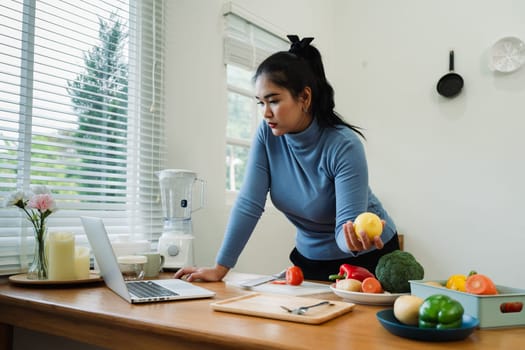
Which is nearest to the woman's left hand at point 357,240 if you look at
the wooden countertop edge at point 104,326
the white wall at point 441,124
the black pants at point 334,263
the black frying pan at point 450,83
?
the wooden countertop edge at point 104,326

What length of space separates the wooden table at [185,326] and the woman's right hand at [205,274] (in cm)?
19

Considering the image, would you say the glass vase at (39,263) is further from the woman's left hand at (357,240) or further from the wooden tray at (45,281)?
the woman's left hand at (357,240)

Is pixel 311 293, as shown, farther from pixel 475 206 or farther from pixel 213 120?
pixel 475 206

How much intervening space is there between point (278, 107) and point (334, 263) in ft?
1.98

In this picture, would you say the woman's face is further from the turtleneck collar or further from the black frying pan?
the black frying pan

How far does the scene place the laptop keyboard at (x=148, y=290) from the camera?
1130 millimetres

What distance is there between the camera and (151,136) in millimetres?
2096

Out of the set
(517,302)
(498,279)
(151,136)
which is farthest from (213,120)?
(498,279)

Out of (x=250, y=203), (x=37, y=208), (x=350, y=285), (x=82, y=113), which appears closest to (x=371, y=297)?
(x=350, y=285)

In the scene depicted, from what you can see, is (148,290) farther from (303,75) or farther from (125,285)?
(303,75)

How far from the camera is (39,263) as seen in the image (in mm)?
1409

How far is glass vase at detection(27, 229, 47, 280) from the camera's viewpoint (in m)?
1.40

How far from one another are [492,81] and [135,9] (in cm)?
244

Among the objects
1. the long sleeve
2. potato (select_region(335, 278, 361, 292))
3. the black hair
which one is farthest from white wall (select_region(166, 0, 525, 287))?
potato (select_region(335, 278, 361, 292))
